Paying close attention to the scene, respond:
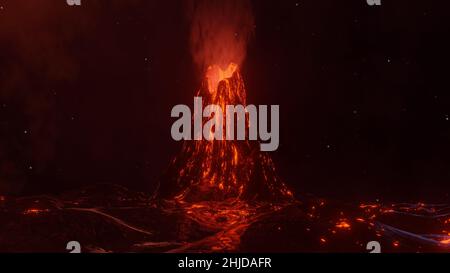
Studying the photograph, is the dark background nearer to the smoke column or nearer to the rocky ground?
the smoke column

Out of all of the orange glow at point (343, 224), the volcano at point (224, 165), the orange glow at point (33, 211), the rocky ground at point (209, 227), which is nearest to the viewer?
the rocky ground at point (209, 227)

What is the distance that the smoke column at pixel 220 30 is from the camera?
15.4ft

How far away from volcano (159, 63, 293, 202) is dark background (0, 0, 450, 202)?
135 millimetres

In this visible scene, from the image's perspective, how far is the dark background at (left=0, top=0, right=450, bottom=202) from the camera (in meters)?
4.69

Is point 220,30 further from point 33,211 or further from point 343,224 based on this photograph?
point 33,211

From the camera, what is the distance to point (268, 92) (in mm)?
4805

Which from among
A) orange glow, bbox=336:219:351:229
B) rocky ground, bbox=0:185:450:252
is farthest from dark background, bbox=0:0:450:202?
orange glow, bbox=336:219:351:229

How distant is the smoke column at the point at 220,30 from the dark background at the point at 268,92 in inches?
4.4

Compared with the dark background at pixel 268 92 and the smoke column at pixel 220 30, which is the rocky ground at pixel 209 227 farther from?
the smoke column at pixel 220 30

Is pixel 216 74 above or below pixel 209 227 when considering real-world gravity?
above

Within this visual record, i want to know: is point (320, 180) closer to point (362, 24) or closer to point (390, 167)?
point (390, 167)

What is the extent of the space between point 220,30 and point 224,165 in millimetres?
1310

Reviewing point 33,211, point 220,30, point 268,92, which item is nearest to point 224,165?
point 268,92

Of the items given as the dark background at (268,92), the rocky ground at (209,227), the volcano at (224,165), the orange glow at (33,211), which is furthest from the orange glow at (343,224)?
the orange glow at (33,211)
